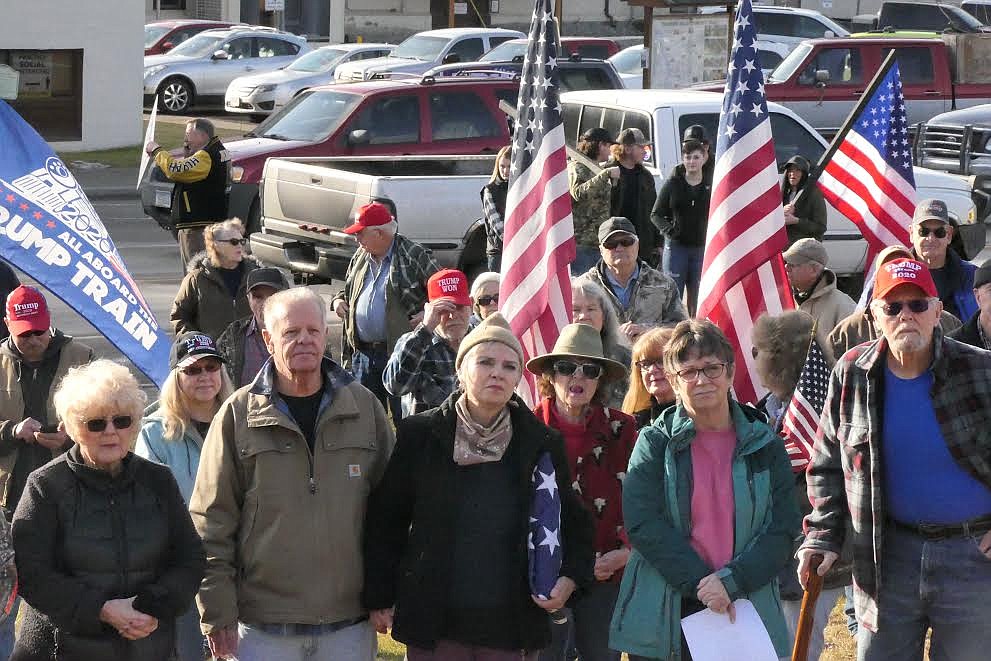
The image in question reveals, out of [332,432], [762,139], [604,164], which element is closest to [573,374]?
[332,432]

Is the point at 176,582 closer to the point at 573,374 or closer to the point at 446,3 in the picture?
the point at 573,374

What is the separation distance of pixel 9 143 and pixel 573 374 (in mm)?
2441

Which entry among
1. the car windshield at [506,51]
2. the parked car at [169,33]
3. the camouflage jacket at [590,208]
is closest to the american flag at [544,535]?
the camouflage jacket at [590,208]

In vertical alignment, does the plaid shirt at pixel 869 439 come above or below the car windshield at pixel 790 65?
below

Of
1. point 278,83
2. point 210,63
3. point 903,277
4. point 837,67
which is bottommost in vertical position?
point 278,83

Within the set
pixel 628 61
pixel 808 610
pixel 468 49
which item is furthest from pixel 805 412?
pixel 468 49

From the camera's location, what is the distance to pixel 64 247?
630 cm

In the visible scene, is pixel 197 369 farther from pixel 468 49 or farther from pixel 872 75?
pixel 468 49

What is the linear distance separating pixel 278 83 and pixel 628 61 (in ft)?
22.6

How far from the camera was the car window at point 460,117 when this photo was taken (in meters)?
17.5

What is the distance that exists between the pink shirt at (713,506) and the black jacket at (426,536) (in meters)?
0.41

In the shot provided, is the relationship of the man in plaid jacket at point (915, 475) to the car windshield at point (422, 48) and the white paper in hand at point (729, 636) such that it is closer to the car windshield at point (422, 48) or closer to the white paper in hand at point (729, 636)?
the white paper in hand at point (729, 636)

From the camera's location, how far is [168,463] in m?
6.04

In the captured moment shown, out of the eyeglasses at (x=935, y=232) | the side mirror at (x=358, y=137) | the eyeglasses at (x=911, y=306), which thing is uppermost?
the eyeglasses at (x=911, y=306)
